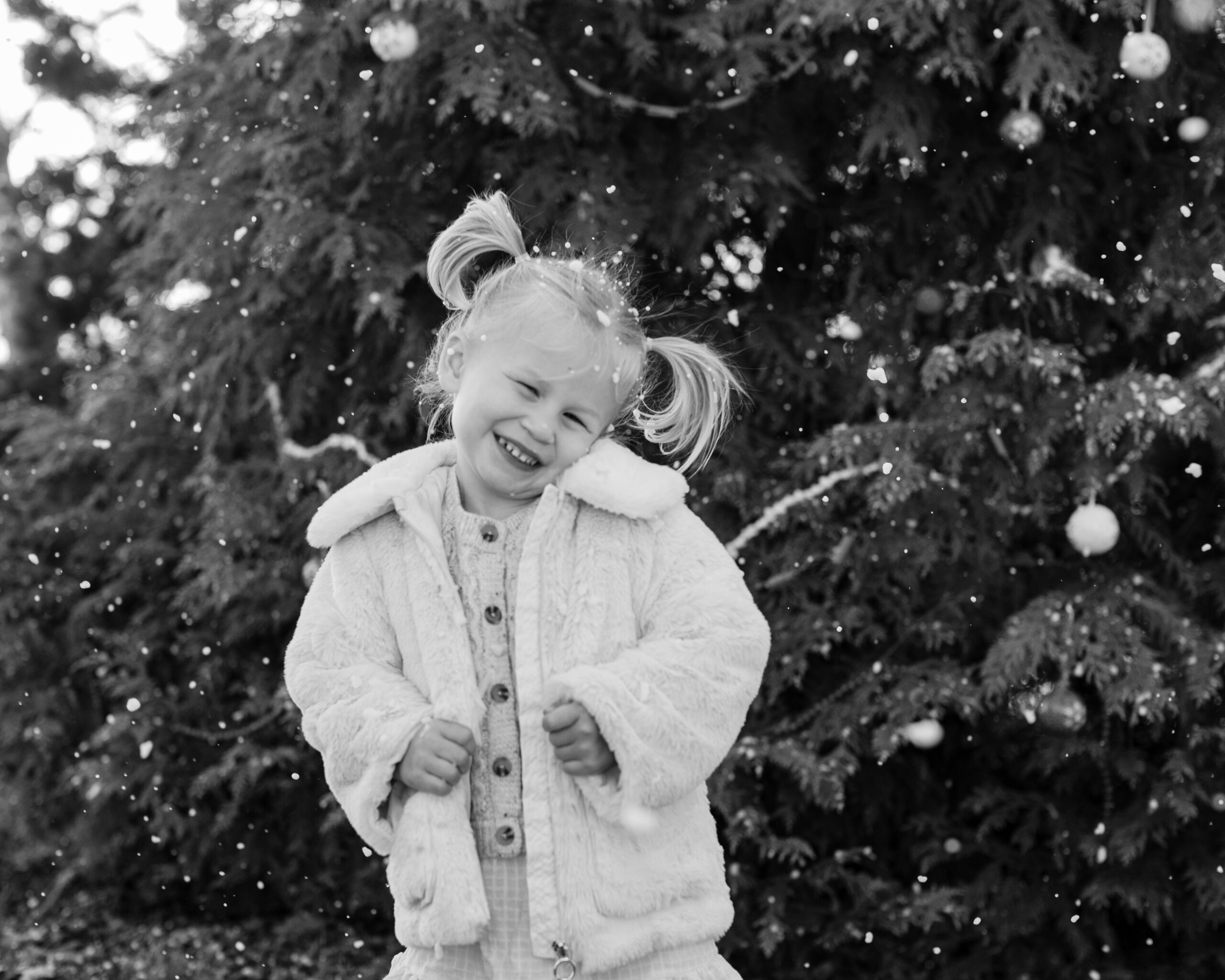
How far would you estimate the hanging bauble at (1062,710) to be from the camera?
3.05 m

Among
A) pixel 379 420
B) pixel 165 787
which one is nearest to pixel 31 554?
pixel 165 787

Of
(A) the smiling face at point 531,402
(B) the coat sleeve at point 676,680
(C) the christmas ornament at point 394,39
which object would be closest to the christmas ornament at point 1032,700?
(B) the coat sleeve at point 676,680

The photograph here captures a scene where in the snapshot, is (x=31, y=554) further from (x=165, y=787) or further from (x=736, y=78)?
(x=736, y=78)

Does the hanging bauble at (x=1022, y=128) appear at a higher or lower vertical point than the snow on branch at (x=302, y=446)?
higher

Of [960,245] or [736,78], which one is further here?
[960,245]

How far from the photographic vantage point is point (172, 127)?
4.08 metres

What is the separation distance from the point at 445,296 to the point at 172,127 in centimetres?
219

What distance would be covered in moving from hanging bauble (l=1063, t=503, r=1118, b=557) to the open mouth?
1587 millimetres

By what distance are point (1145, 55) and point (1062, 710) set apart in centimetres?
145

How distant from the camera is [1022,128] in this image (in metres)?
3.23

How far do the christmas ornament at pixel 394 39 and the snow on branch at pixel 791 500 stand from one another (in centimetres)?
139

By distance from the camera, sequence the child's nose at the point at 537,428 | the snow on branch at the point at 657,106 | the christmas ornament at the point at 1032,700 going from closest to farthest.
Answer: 1. the child's nose at the point at 537,428
2. the christmas ornament at the point at 1032,700
3. the snow on branch at the point at 657,106

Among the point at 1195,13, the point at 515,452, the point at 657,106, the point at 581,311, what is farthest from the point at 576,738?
the point at 1195,13

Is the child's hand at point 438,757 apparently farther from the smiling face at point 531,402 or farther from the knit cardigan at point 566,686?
the smiling face at point 531,402
